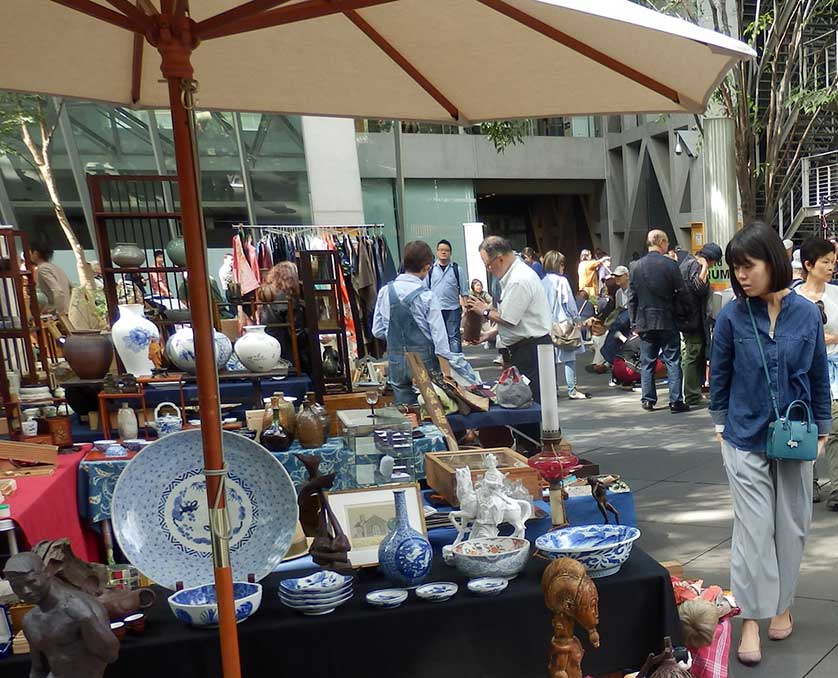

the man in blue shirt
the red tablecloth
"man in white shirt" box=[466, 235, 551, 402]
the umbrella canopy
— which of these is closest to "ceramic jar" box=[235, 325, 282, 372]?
the red tablecloth

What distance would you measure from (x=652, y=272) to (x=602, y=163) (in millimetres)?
17397

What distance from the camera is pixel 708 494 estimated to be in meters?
5.56

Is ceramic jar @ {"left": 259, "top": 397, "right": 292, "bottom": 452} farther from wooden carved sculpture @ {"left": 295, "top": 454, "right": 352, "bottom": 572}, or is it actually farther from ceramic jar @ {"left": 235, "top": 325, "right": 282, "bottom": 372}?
Result: wooden carved sculpture @ {"left": 295, "top": 454, "right": 352, "bottom": 572}

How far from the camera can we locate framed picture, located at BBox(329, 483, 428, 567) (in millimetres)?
2719

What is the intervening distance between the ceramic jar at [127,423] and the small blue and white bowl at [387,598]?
2643 mm

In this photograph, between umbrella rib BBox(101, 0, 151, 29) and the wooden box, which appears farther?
the wooden box

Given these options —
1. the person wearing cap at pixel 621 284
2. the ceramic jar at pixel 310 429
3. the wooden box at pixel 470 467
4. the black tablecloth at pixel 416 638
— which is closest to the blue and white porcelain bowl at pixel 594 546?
the black tablecloth at pixel 416 638

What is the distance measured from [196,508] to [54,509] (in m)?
1.55

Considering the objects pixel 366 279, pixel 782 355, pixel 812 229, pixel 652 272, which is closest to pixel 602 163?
pixel 812 229

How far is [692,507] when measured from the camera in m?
5.32

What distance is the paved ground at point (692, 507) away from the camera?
3.31m

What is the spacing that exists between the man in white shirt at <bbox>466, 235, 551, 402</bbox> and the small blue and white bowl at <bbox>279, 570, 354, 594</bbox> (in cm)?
405

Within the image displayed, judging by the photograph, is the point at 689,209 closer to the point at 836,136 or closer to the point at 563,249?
the point at 836,136

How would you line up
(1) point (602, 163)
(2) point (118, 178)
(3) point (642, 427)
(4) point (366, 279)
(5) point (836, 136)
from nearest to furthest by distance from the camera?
(2) point (118, 178)
(3) point (642, 427)
(4) point (366, 279)
(5) point (836, 136)
(1) point (602, 163)
